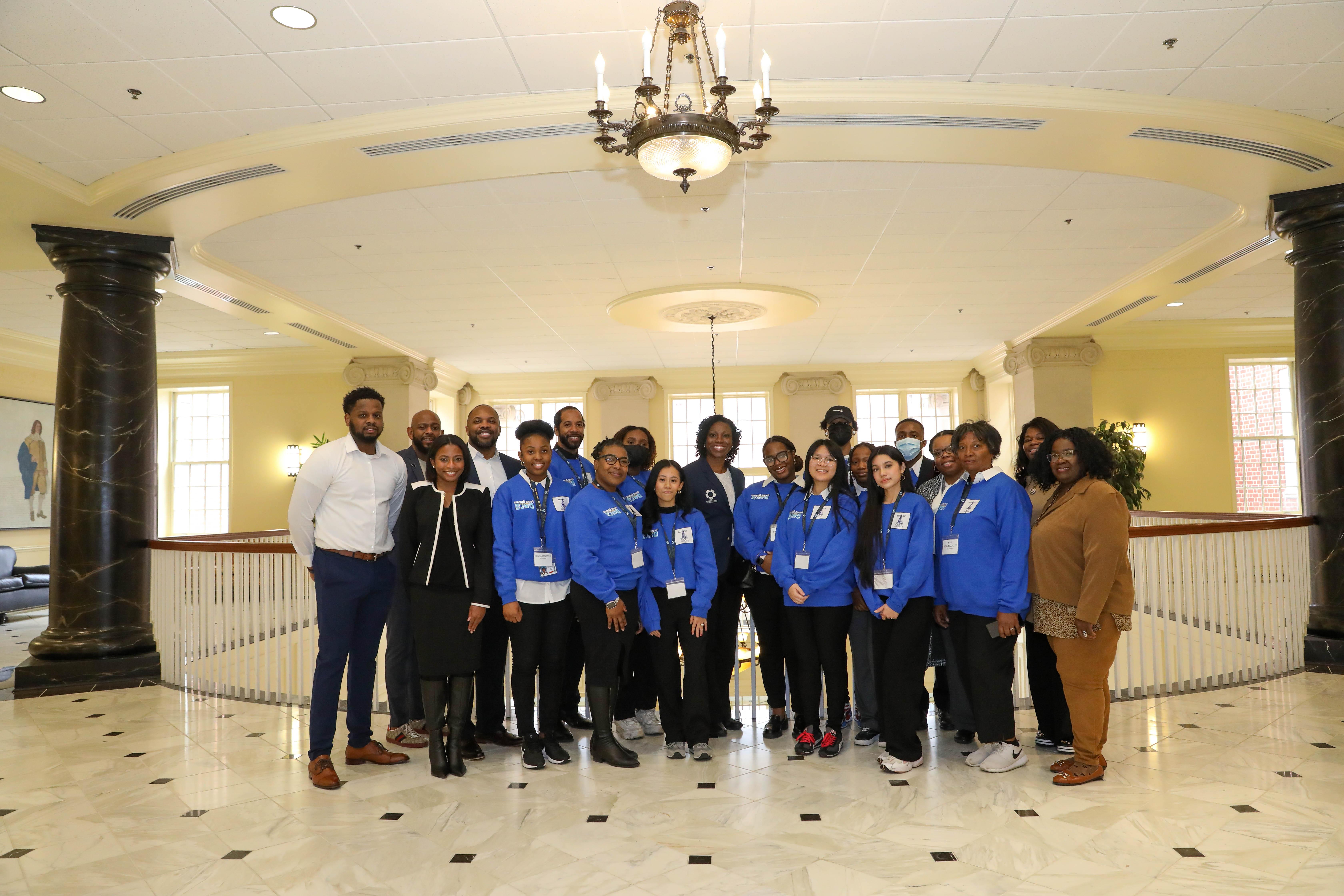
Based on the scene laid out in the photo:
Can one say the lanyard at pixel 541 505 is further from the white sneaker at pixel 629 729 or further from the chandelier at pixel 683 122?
the chandelier at pixel 683 122

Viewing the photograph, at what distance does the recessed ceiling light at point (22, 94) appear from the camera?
4758 mm

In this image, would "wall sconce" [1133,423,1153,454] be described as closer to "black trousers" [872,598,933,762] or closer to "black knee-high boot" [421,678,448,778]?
"black trousers" [872,598,933,762]

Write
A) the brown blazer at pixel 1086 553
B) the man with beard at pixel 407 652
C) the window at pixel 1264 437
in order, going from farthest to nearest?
the window at pixel 1264 437
the man with beard at pixel 407 652
the brown blazer at pixel 1086 553

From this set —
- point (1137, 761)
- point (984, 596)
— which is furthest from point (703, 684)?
point (1137, 761)

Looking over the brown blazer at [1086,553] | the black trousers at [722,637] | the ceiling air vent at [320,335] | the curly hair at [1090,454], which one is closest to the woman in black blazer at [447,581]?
the black trousers at [722,637]

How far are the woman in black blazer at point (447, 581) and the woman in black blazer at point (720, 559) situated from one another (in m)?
1.16

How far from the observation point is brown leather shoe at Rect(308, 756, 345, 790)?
3.99 m

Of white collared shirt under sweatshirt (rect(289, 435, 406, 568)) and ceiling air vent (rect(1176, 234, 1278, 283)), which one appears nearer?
white collared shirt under sweatshirt (rect(289, 435, 406, 568))

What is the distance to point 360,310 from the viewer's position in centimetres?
1060

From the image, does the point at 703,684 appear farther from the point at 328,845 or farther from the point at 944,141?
the point at 944,141

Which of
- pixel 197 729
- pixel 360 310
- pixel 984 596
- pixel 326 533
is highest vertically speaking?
pixel 360 310

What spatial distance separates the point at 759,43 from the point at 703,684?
3.41 metres

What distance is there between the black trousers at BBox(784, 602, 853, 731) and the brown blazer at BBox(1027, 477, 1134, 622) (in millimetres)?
912

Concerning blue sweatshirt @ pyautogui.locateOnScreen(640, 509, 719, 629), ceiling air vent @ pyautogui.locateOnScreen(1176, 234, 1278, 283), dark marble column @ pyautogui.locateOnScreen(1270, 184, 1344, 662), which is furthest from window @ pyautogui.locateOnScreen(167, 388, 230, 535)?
dark marble column @ pyautogui.locateOnScreen(1270, 184, 1344, 662)
